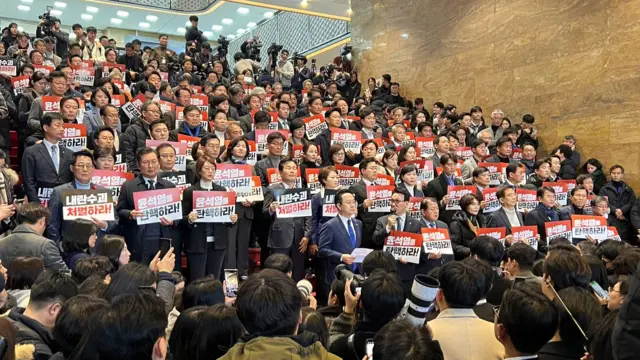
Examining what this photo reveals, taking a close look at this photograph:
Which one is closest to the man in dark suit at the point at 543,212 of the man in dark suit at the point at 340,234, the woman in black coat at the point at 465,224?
the woman in black coat at the point at 465,224

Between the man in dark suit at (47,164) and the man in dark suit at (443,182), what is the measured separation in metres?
4.13

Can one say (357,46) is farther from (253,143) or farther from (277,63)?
(253,143)

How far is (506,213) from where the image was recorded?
20.6 feet

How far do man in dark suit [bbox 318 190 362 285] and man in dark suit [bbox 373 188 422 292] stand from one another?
0.26m

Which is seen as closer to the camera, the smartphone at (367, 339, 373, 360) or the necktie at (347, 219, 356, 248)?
the smartphone at (367, 339, 373, 360)

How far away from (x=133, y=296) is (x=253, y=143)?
514 centimetres

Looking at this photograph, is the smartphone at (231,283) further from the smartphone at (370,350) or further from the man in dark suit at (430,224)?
the man in dark suit at (430,224)

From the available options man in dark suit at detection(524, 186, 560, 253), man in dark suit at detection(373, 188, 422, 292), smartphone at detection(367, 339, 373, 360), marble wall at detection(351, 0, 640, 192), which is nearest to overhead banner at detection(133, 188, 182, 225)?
man in dark suit at detection(373, 188, 422, 292)

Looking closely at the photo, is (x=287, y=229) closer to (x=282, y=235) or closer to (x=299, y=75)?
(x=282, y=235)

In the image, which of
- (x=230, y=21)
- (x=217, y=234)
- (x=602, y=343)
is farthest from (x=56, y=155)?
(x=230, y=21)

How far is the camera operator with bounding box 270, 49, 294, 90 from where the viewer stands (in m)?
14.4

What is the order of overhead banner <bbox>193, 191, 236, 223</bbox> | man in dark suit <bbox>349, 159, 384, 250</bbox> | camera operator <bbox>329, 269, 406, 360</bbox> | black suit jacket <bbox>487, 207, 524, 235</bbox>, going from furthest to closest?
1. black suit jacket <bbox>487, 207, 524, 235</bbox>
2. man in dark suit <bbox>349, 159, 384, 250</bbox>
3. overhead banner <bbox>193, 191, 236, 223</bbox>
4. camera operator <bbox>329, 269, 406, 360</bbox>

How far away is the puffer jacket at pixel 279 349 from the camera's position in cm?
172

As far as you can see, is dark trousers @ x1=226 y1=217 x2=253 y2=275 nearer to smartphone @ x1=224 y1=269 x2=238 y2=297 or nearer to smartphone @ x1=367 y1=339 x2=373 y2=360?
smartphone @ x1=224 y1=269 x2=238 y2=297
